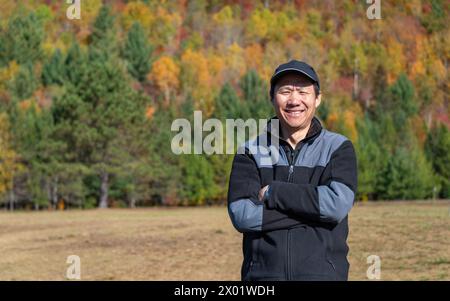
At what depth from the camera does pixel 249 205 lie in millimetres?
3738

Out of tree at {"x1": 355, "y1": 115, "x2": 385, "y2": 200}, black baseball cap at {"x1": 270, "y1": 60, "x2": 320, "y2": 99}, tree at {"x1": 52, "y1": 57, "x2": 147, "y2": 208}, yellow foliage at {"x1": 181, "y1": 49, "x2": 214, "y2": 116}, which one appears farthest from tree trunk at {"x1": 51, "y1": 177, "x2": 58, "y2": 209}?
black baseball cap at {"x1": 270, "y1": 60, "x2": 320, "y2": 99}

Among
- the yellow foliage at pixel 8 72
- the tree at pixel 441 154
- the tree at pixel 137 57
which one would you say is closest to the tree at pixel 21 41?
the yellow foliage at pixel 8 72

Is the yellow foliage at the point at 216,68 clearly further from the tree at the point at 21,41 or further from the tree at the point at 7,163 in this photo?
Result: the tree at the point at 7,163

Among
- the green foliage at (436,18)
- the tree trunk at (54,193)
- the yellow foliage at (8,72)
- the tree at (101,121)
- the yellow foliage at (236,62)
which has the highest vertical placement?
the green foliage at (436,18)

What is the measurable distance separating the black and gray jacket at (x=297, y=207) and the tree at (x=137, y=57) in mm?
103651

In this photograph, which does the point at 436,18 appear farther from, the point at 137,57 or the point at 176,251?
the point at 176,251

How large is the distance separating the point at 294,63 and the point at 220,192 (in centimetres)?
5639

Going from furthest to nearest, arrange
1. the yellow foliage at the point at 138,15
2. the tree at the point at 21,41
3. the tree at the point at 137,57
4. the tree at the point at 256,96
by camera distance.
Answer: the yellow foliage at the point at 138,15 → the tree at the point at 137,57 → the tree at the point at 21,41 → the tree at the point at 256,96

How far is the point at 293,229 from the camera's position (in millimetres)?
3605

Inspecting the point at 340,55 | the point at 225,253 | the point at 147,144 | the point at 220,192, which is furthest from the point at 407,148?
the point at 340,55

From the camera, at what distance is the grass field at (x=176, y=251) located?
15.0m

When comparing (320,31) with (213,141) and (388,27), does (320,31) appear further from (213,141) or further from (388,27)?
(213,141)

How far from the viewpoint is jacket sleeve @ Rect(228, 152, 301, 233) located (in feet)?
11.9

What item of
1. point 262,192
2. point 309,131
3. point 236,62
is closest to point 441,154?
point 236,62
